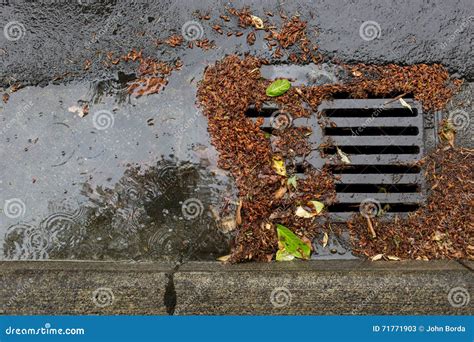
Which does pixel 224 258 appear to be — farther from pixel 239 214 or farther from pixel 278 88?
pixel 278 88

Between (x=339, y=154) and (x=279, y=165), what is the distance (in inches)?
16.0

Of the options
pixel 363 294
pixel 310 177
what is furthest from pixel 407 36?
pixel 363 294

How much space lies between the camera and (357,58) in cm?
341

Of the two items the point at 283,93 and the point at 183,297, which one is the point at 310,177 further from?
the point at 183,297

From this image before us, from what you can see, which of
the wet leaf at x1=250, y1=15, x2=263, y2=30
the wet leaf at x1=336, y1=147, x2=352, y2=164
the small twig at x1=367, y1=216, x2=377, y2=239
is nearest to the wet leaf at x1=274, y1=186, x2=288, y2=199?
the wet leaf at x1=336, y1=147, x2=352, y2=164

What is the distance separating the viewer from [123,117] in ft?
11.3

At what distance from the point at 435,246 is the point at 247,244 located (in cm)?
120

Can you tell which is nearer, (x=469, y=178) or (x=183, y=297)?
(x=183, y=297)

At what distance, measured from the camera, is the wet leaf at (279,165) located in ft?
10.9

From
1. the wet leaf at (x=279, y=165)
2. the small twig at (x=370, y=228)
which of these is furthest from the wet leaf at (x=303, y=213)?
the small twig at (x=370, y=228)

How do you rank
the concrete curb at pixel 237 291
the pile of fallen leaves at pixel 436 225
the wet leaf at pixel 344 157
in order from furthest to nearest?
the wet leaf at pixel 344 157 < the pile of fallen leaves at pixel 436 225 < the concrete curb at pixel 237 291

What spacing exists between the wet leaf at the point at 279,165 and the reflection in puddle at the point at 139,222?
0.34m

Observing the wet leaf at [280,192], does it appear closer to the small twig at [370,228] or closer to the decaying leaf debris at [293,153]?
the decaying leaf debris at [293,153]

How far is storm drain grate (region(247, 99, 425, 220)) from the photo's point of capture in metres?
3.34
